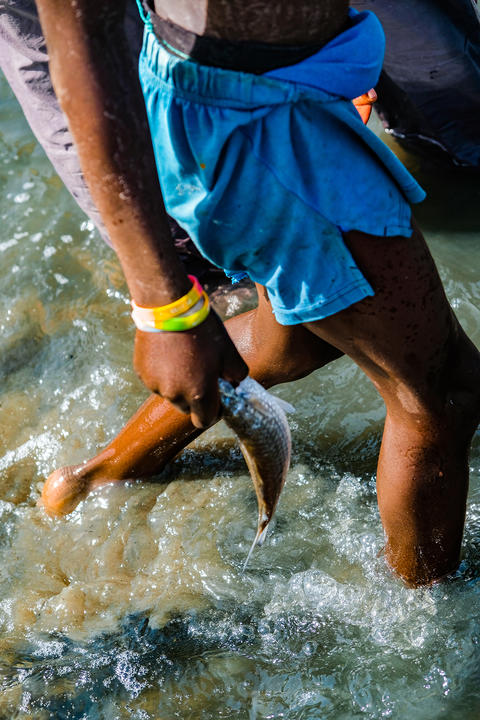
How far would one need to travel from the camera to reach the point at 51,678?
212cm

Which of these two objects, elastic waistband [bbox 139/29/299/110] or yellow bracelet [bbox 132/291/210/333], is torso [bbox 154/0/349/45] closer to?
elastic waistband [bbox 139/29/299/110]

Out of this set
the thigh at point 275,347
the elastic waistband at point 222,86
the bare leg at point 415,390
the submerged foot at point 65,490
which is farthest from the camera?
the submerged foot at point 65,490

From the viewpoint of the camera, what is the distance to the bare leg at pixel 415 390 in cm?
159

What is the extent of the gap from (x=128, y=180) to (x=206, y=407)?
0.45m

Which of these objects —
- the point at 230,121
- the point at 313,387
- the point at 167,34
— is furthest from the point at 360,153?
the point at 313,387

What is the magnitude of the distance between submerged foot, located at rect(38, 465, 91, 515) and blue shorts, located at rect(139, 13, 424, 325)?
1.32 meters

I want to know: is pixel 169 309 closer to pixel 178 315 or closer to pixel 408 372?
pixel 178 315

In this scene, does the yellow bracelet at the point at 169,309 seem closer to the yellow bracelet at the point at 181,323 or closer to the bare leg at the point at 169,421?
the yellow bracelet at the point at 181,323

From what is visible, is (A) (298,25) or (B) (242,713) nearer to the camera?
(A) (298,25)

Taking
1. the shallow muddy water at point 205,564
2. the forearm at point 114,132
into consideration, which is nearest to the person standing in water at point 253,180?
the forearm at point 114,132

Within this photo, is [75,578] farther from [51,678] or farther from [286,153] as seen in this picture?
[286,153]

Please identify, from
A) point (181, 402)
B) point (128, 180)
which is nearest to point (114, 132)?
point (128, 180)

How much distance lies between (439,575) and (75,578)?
45.9 inches

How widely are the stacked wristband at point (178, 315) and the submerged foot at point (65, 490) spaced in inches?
53.5
